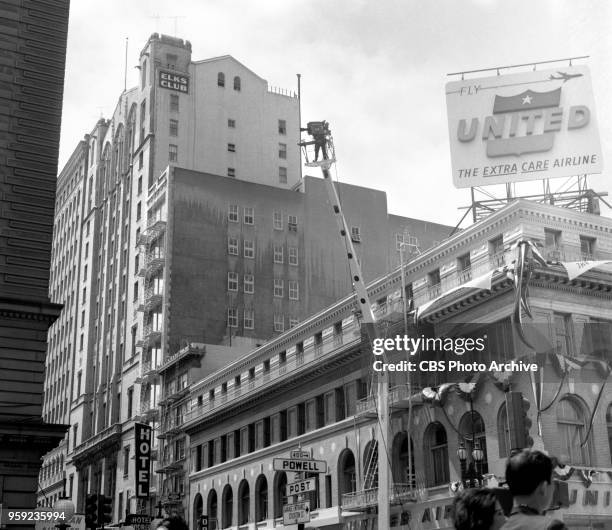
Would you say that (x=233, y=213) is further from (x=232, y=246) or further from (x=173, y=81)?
(x=173, y=81)

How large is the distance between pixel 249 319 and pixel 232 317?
1586 mm

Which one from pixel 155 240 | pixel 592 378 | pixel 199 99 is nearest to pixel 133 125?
pixel 199 99

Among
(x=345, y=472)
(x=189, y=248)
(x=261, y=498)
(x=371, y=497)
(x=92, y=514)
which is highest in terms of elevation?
(x=189, y=248)

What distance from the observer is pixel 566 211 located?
1736 inches

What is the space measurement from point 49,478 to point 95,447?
2043 cm

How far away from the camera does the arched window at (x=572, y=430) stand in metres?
40.9

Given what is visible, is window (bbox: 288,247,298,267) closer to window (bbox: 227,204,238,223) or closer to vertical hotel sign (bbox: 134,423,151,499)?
window (bbox: 227,204,238,223)

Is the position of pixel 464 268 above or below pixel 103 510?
above

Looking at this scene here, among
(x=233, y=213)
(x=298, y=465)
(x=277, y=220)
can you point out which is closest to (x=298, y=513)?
(x=298, y=465)

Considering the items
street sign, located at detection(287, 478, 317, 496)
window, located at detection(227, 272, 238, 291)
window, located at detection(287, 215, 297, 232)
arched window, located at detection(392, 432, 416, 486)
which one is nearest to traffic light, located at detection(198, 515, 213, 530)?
arched window, located at detection(392, 432, 416, 486)

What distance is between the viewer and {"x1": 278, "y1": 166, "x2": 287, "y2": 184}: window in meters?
88.8

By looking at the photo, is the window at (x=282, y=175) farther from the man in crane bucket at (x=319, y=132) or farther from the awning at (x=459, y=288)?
the man in crane bucket at (x=319, y=132)

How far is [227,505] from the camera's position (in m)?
66.1

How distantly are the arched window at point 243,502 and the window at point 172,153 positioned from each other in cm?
3453
